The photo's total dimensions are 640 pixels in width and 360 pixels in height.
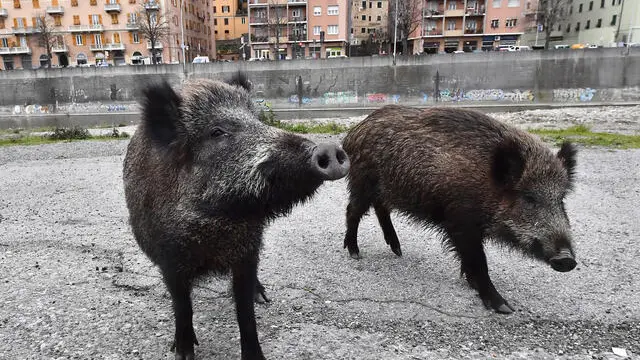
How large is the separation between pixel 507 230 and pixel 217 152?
7.38ft

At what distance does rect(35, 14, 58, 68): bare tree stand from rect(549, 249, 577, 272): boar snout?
182ft

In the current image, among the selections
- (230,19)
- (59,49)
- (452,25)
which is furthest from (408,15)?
(230,19)

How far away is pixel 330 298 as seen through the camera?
11.8 ft

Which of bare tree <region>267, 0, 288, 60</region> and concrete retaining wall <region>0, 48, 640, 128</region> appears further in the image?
bare tree <region>267, 0, 288, 60</region>

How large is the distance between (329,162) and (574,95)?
33895mm

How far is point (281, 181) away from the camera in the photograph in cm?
201

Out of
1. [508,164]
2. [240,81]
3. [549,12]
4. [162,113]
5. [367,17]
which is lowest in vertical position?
[508,164]

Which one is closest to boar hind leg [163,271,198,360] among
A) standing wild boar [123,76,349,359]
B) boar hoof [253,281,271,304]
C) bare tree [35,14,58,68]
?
standing wild boar [123,76,349,359]

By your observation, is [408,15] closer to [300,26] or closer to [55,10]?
[300,26]

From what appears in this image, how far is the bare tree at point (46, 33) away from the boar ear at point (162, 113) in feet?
179

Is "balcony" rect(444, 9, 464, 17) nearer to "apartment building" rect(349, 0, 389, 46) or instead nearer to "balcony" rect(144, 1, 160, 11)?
"apartment building" rect(349, 0, 389, 46)

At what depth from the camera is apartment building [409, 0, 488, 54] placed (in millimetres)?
51031

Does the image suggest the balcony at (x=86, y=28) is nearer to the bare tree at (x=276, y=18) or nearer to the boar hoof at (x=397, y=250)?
the bare tree at (x=276, y=18)

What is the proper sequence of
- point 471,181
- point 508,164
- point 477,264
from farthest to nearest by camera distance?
point 477,264, point 471,181, point 508,164
